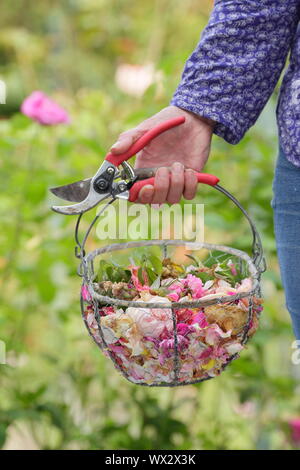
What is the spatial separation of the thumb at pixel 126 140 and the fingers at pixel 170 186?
5 centimetres

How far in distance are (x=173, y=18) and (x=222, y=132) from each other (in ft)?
7.17

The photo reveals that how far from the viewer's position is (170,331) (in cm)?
75

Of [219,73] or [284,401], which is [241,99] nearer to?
[219,73]

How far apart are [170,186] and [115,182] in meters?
0.07

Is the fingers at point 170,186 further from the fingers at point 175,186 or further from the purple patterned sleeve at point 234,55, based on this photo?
the purple patterned sleeve at point 234,55

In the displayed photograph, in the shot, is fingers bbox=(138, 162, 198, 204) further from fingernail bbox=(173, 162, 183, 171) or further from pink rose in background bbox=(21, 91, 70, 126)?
pink rose in background bbox=(21, 91, 70, 126)

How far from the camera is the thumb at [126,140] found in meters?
0.82

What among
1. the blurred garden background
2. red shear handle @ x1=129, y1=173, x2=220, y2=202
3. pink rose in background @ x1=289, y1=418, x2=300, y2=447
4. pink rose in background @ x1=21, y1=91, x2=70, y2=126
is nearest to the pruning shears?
red shear handle @ x1=129, y1=173, x2=220, y2=202

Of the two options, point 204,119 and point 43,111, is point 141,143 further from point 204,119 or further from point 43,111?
point 43,111

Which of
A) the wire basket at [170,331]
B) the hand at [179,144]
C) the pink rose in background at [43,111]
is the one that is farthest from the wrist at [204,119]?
the pink rose in background at [43,111]

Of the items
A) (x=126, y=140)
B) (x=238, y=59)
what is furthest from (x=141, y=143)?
(x=238, y=59)

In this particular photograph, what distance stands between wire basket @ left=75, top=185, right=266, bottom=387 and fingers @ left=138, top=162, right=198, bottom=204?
0.11 m

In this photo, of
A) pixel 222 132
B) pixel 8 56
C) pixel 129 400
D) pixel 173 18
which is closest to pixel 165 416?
pixel 129 400
